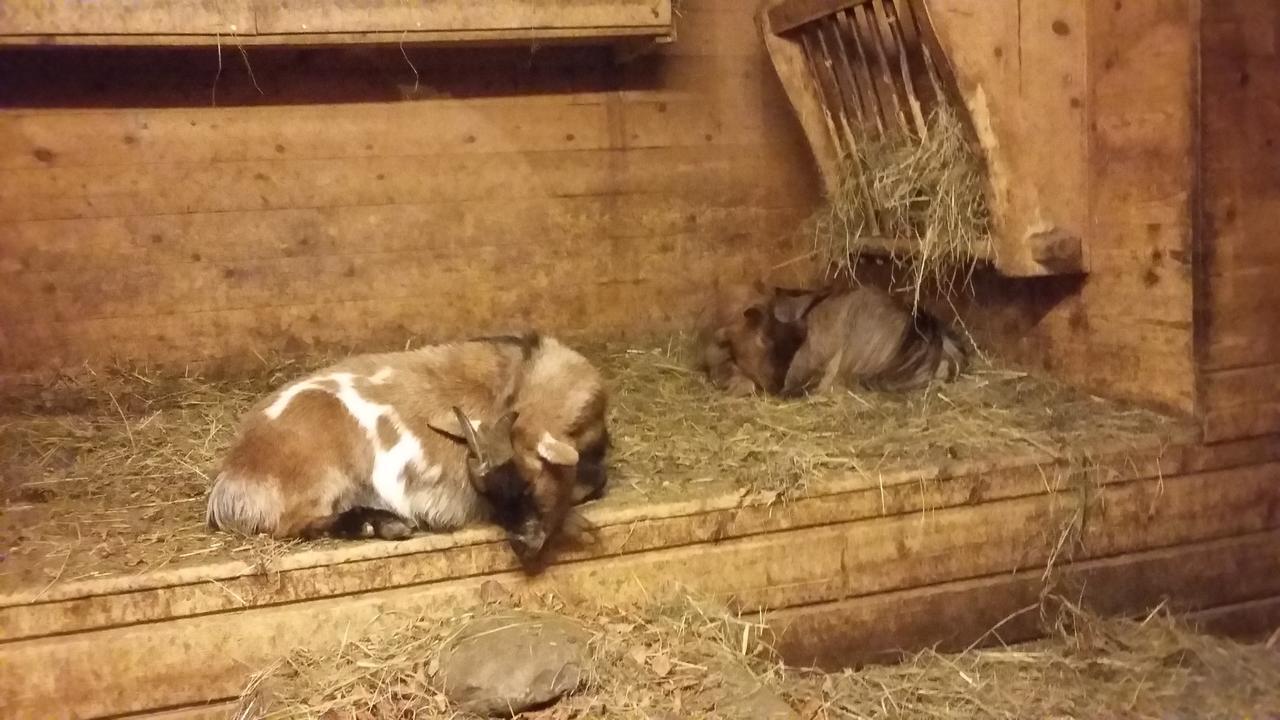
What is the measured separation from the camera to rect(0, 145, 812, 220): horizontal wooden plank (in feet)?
14.0

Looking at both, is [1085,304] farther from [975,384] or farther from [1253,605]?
[1253,605]

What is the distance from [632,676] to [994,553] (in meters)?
1.40

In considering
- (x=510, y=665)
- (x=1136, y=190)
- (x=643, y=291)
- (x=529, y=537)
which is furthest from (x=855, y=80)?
(x=510, y=665)

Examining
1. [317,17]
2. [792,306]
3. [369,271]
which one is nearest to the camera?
[317,17]

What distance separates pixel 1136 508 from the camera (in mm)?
3379

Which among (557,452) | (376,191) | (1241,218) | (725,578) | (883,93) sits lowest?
(725,578)

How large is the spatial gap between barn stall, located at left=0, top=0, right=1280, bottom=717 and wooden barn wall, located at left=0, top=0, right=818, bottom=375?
0.02 m

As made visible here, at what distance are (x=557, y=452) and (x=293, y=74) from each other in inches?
103

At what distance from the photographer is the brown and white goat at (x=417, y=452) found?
2.85 metres

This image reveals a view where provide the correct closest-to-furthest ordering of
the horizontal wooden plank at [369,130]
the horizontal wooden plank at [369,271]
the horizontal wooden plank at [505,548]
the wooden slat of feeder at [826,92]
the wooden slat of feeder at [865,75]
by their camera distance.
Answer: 1. the horizontal wooden plank at [505,548]
2. the wooden slat of feeder at [865,75]
3. the horizontal wooden plank at [369,130]
4. the horizontal wooden plank at [369,271]
5. the wooden slat of feeder at [826,92]

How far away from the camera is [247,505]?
2.91 metres

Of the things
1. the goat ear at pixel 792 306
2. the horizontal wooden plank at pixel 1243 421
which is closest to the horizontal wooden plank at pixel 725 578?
the horizontal wooden plank at pixel 1243 421

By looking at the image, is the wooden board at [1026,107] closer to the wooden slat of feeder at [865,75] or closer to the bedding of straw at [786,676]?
the wooden slat of feeder at [865,75]

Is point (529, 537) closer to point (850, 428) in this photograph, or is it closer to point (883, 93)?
point (850, 428)
